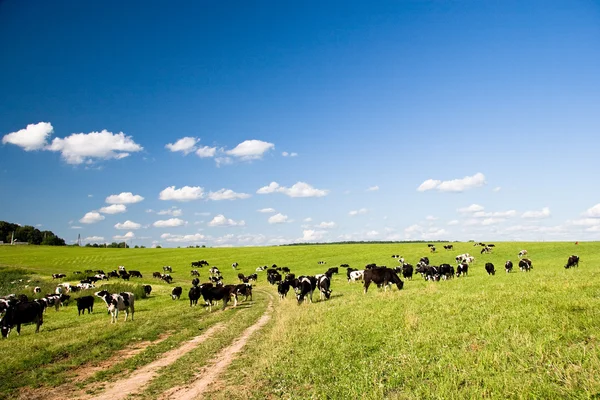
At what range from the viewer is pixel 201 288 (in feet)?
88.7

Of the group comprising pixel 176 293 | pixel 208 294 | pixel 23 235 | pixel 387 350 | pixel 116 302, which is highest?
pixel 23 235

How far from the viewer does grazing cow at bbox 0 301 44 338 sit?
19188mm

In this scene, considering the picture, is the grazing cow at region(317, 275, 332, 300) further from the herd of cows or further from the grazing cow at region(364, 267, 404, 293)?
the grazing cow at region(364, 267, 404, 293)

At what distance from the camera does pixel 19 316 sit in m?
19.7

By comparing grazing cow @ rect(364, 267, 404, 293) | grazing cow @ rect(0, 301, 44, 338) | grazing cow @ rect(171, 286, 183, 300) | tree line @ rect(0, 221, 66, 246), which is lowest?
grazing cow @ rect(171, 286, 183, 300)

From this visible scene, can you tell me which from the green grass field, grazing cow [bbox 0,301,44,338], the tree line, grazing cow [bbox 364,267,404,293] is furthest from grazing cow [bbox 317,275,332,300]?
the tree line

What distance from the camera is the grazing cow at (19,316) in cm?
1919

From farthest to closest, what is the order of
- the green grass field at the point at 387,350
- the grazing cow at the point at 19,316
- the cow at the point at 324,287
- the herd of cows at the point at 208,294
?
the cow at the point at 324,287, the herd of cows at the point at 208,294, the grazing cow at the point at 19,316, the green grass field at the point at 387,350

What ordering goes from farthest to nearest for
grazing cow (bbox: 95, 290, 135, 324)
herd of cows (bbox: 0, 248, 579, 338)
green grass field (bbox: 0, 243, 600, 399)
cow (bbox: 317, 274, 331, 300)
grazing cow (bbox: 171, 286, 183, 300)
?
grazing cow (bbox: 171, 286, 183, 300) < cow (bbox: 317, 274, 331, 300) < grazing cow (bbox: 95, 290, 135, 324) < herd of cows (bbox: 0, 248, 579, 338) < green grass field (bbox: 0, 243, 600, 399)

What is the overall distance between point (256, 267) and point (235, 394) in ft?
183

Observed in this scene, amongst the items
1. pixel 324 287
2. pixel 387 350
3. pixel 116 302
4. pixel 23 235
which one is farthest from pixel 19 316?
pixel 23 235

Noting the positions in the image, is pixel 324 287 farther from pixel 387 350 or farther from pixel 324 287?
pixel 387 350

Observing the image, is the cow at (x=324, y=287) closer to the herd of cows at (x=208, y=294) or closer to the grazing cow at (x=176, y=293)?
the herd of cows at (x=208, y=294)

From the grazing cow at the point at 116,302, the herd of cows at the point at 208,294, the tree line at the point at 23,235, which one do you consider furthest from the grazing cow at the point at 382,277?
the tree line at the point at 23,235
